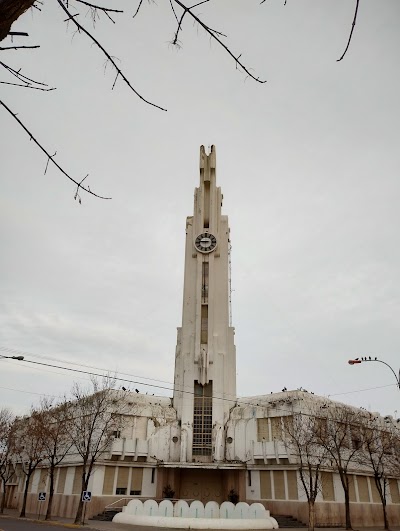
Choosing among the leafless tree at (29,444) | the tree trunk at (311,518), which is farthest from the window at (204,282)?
the tree trunk at (311,518)

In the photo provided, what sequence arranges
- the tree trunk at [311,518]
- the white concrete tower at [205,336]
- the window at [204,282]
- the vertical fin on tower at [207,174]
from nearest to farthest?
1. the tree trunk at [311,518]
2. the white concrete tower at [205,336]
3. the window at [204,282]
4. the vertical fin on tower at [207,174]

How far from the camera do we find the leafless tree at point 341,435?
36.3 meters

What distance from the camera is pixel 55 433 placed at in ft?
136

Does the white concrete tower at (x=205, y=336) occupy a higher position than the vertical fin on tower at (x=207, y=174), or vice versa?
the vertical fin on tower at (x=207, y=174)

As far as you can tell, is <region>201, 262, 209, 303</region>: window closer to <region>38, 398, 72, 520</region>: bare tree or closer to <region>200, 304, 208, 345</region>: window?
<region>200, 304, 208, 345</region>: window

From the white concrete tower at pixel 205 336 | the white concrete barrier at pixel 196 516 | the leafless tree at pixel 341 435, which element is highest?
the white concrete tower at pixel 205 336

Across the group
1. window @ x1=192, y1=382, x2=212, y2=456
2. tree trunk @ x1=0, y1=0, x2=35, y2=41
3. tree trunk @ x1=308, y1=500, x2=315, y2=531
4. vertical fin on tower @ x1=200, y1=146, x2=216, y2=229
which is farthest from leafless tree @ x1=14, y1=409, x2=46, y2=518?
tree trunk @ x1=0, y1=0, x2=35, y2=41

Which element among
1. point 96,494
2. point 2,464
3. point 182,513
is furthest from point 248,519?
point 2,464

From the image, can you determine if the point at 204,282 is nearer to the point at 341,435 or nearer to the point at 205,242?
the point at 205,242

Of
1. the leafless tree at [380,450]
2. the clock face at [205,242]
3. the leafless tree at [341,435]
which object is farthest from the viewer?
the clock face at [205,242]

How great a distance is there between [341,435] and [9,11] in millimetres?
42274

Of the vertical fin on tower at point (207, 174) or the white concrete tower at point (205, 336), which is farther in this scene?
the vertical fin on tower at point (207, 174)

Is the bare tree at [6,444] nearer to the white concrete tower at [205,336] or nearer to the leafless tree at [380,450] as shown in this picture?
the white concrete tower at [205,336]

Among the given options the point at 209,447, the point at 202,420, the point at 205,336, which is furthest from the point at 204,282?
the point at 209,447
